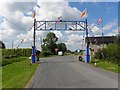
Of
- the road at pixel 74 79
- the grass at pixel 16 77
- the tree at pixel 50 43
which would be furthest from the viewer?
the tree at pixel 50 43

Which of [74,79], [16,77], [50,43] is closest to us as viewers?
[74,79]

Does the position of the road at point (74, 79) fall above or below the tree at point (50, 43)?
below

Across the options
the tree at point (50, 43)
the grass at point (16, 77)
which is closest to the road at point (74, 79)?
the grass at point (16, 77)

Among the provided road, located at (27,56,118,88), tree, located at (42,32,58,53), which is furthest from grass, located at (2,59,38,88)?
tree, located at (42,32,58,53)

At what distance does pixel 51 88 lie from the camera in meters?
15.1

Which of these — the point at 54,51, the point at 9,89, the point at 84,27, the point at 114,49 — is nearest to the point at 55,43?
the point at 54,51

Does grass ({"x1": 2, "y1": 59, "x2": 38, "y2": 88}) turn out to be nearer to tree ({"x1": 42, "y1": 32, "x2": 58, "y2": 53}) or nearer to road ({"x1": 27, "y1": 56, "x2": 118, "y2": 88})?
road ({"x1": 27, "y1": 56, "x2": 118, "y2": 88})

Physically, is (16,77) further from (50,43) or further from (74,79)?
(50,43)

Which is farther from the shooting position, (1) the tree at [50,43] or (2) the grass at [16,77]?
(1) the tree at [50,43]

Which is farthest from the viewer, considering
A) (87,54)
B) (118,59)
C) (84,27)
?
(84,27)

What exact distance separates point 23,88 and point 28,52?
8950 centimetres

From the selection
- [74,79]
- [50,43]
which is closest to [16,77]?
[74,79]

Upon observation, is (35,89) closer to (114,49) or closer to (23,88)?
(23,88)

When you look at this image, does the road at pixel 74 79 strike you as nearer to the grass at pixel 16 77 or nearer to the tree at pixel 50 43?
the grass at pixel 16 77
